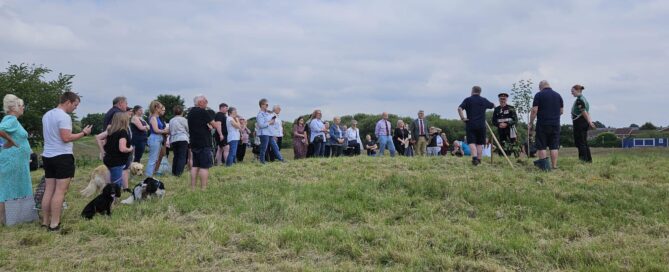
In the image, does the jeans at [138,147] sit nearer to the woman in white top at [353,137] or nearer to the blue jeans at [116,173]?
the blue jeans at [116,173]

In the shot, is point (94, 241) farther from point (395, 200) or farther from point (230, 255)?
point (395, 200)

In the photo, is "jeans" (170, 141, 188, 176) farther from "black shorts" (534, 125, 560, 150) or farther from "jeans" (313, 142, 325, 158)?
"black shorts" (534, 125, 560, 150)

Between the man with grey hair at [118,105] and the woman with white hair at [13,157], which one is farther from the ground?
the man with grey hair at [118,105]

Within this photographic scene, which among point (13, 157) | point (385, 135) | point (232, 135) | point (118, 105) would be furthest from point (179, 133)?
point (385, 135)

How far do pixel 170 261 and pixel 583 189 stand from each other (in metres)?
6.43

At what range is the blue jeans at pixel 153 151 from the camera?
33.9ft

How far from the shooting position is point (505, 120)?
39.2 ft

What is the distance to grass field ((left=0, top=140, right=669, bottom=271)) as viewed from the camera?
5078mm

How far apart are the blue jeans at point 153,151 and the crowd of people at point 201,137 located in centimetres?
2

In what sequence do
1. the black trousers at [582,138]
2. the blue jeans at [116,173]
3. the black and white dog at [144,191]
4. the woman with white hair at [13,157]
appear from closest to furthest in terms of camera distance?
1. the woman with white hair at [13,157]
2. the blue jeans at [116,173]
3. the black and white dog at [144,191]
4. the black trousers at [582,138]

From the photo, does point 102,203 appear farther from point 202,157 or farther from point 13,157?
point 202,157

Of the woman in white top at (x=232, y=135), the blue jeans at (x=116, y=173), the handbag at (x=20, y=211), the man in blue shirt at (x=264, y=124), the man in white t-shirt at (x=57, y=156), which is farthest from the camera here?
the man in blue shirt at (x=264, y=124)

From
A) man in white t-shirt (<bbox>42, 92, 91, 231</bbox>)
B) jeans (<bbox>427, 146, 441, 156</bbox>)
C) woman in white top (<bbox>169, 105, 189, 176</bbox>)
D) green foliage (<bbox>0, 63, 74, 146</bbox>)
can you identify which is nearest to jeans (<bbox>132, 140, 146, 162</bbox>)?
woman in white top (<bbox>169, 105, 189, 176</bbox>)

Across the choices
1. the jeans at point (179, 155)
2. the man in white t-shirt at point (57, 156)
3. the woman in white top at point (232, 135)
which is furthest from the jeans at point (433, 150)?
the man in white t-shirt at point (57, 156)
